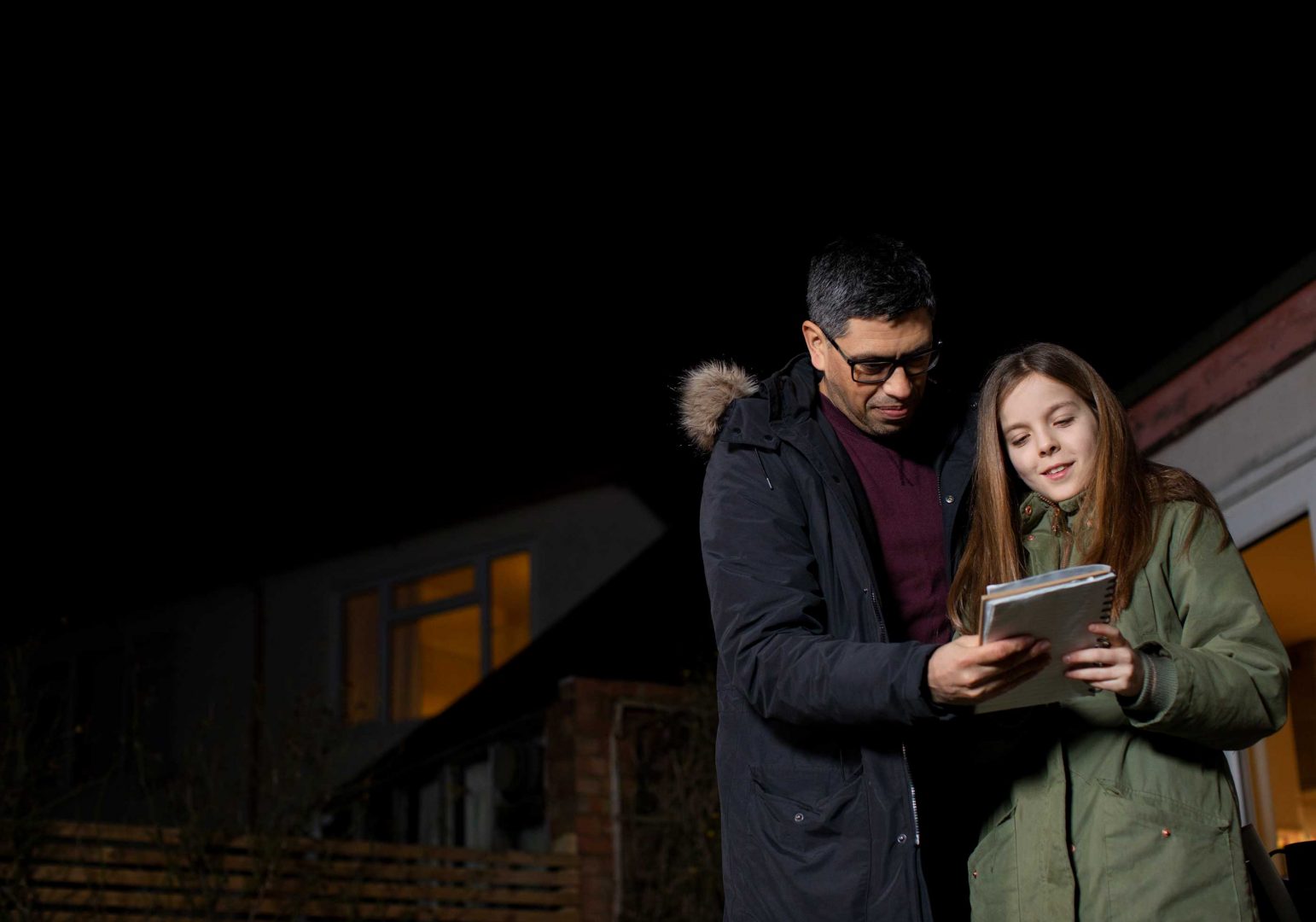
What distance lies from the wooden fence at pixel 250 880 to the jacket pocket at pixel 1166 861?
15.8 ft

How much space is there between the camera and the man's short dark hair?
2.49 meters

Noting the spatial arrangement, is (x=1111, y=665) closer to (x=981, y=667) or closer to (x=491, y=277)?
(x=981, y=667)

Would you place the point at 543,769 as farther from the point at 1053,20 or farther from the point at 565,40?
the point at 1053,20

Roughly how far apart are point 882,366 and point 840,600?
44 centimetres

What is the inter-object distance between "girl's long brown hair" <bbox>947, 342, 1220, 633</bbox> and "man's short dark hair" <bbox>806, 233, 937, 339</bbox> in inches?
9.1

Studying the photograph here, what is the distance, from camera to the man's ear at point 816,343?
8.43 ft

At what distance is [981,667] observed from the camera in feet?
5.88

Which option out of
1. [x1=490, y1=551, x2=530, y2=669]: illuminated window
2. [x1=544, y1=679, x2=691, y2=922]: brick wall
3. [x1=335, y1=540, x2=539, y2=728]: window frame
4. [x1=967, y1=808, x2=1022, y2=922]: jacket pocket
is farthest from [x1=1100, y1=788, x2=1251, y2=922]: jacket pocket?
[x1=490, y1=551, x2=530, y2=669]: illuminated window

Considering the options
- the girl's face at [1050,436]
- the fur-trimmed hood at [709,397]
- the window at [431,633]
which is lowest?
the girl's face at [1050,436]

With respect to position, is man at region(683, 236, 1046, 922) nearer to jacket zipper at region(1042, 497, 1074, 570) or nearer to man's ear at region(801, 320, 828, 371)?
man's ear at region(801, 320, 828, 371)

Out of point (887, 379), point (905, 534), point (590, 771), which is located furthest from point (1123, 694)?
point (590, 771)

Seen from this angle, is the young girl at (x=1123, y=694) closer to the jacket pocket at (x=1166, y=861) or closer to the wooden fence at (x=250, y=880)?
the jacket pocket at (x=1166, y=861)

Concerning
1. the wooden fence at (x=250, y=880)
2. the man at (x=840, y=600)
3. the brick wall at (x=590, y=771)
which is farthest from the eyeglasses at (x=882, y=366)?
the brick wall at (x=590, y=771)

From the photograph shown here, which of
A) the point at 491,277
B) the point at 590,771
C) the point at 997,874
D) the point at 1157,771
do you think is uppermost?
the point at 491,277
